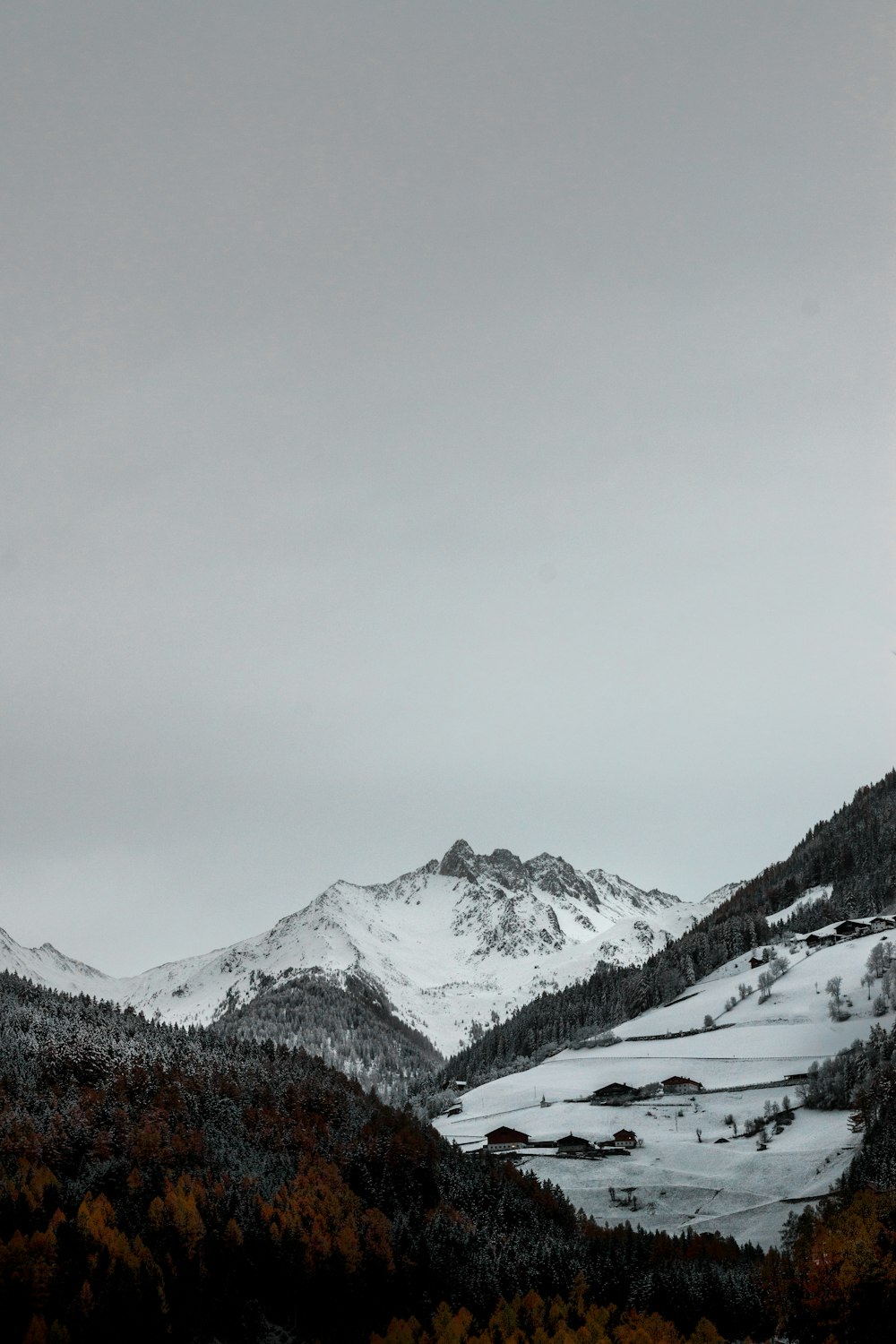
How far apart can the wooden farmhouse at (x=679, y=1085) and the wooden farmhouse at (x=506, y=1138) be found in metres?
20.0

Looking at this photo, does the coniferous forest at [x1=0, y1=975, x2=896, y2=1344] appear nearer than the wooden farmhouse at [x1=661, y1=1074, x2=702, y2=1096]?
Yes

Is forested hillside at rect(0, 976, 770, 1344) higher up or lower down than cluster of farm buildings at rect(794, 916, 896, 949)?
lower down

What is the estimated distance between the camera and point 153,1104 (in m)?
105

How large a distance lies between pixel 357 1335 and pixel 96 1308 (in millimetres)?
18871

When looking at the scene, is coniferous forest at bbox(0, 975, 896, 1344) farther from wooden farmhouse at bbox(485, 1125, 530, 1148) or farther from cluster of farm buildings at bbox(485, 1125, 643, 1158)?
wooden farmhouse at bbox(485, 1125, 530, 1148)

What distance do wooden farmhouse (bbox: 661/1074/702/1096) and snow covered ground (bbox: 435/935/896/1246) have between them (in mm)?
1632

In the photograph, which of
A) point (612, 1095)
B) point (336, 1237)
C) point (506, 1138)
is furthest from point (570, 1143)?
point (336, 1237)

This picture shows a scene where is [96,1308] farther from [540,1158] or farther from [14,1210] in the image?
[540,1158]

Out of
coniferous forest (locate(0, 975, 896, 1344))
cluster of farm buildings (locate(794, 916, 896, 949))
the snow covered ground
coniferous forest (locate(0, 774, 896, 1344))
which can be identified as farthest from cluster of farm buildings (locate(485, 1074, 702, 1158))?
cluster of farm buildings (locate(794, 916, 896, 949))

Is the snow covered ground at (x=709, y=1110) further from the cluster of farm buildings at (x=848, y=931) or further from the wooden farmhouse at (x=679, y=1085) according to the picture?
the cluster of farm buildings at (x=848, y=931)

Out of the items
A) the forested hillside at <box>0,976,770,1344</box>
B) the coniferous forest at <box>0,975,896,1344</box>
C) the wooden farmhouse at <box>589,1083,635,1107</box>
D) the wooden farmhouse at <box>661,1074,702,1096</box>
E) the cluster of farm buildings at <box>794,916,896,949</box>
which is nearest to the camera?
the coniferous forest at <box>0,975,896,1344</box>

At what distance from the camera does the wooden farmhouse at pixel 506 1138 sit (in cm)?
12188

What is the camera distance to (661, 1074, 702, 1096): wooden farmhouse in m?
131

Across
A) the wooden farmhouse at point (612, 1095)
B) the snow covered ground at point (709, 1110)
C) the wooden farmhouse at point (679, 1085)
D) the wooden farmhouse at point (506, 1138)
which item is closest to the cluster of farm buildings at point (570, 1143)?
the wooden farmhouse at point (506, 1138)
